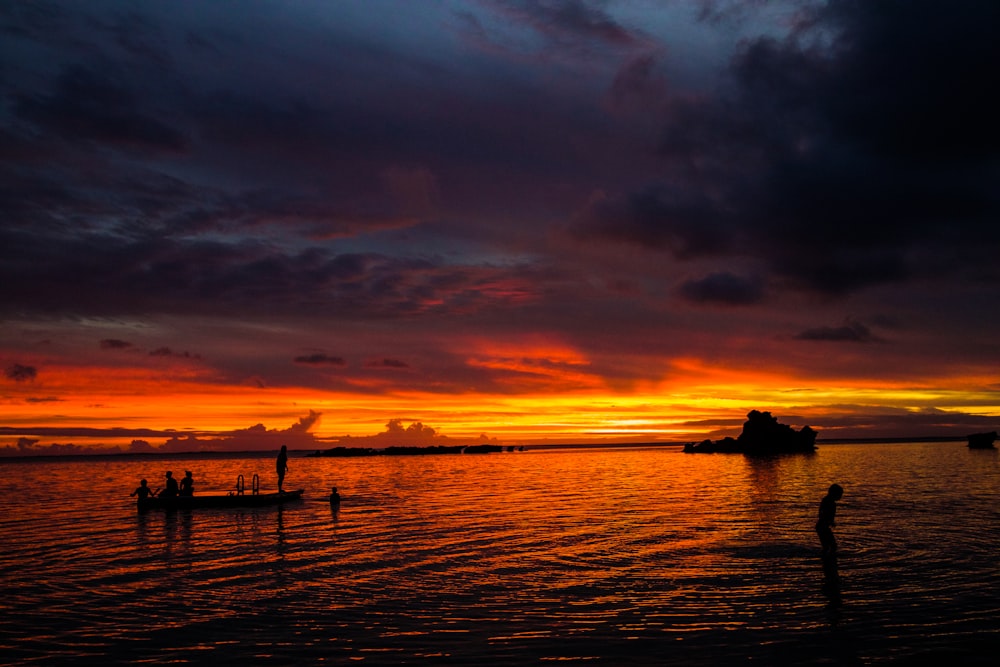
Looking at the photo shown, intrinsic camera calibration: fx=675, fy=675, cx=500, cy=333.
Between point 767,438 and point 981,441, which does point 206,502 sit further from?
point 981,441

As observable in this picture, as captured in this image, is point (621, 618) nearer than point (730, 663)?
No

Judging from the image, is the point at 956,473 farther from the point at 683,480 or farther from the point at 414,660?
the point at 414,660

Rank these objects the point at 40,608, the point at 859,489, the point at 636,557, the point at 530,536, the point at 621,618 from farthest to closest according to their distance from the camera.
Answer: the point at 859,489, the point at 530,536, the point at 636,557, the point at 40,608, the point at 621,618

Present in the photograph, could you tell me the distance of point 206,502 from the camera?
52.2 metres

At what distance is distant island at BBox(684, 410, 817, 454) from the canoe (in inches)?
5511

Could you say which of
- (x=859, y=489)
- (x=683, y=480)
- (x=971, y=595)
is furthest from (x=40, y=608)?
(x=683, y=480)

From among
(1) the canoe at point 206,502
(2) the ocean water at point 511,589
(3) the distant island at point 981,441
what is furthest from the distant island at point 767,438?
(1) the canoe at point 206,502

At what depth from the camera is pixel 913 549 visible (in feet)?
89.2

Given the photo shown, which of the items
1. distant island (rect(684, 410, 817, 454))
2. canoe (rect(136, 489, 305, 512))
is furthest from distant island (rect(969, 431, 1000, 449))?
canoe (rect(136, 489, 305, 512))

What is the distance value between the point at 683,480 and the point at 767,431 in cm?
10302

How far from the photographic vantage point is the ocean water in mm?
15578

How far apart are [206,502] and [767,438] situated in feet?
479

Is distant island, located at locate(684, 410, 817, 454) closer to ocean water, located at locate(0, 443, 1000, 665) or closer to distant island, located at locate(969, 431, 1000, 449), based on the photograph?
distant island, located at locate(969, 431, 1000, 449)

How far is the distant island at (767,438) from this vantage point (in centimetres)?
16712
